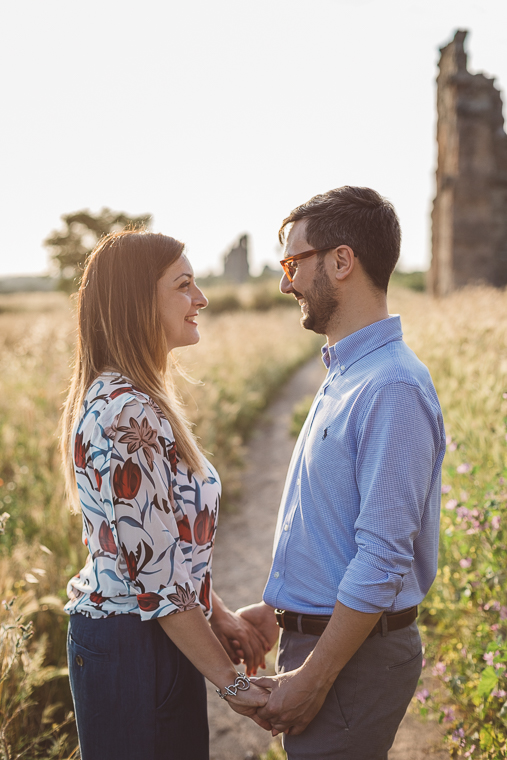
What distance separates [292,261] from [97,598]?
4.04 ft

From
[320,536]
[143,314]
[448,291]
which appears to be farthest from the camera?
[448,291]

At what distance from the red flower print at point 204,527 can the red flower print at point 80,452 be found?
0.41 meters

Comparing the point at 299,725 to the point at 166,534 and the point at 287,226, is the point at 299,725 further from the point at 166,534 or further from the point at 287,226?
the point at 287,226

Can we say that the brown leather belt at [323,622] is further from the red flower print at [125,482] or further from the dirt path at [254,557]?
the dirt path at [254,557]

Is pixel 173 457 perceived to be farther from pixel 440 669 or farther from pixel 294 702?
pixel 440 669

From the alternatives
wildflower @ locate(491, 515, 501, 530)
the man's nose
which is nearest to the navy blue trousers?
the man's nose

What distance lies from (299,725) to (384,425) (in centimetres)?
91

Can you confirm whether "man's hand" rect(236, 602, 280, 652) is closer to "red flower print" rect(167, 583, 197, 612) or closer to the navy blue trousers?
the navy blue trousers

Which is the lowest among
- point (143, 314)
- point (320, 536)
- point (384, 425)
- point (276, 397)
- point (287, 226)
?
point (276, 397)

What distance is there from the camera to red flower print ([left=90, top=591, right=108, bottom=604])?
1.60m

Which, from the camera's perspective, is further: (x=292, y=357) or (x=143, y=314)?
(x=292, y=357)

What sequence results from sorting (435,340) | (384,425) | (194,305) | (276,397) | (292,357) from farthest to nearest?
(292,357) → (276,397) → (435,340) → (194,305) → (384,425)

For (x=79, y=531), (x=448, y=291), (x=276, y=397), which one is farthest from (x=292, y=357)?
(x=79, y=531)

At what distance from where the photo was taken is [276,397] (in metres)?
11.8
